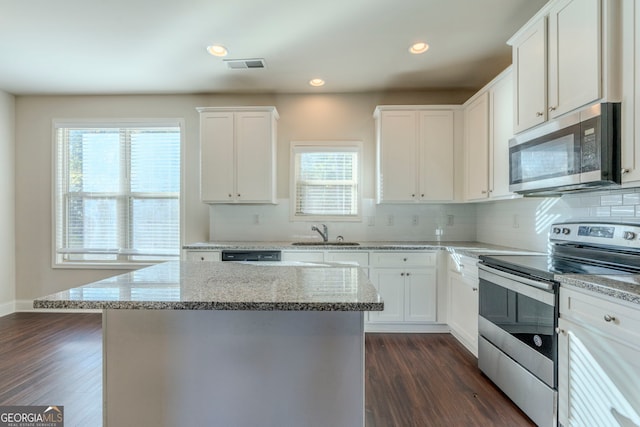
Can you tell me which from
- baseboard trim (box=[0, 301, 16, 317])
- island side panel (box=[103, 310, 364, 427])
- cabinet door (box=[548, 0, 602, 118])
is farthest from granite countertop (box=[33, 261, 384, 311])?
baseboard trim (box=[0, 301, 16, 317])

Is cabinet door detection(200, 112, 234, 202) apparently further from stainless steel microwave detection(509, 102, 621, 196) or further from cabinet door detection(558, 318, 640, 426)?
cabinet door detection(558, 318, 640, 426)

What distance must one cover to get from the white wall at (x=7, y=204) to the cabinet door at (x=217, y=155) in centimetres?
264

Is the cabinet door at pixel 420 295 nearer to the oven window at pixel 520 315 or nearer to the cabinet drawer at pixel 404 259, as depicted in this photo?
the cabinet drawer at pixel 404 259

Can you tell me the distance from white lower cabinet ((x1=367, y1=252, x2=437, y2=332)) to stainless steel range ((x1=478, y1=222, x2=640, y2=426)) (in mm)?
792

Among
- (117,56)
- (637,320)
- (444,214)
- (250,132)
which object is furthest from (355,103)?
(637,320)

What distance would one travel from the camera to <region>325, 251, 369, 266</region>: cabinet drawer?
3.10 metres

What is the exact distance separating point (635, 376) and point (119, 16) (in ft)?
12.4

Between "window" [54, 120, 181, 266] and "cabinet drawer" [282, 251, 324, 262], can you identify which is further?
"window" [54, 120, 181, 266]

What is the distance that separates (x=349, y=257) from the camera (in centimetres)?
311

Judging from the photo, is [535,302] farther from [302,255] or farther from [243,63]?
[243,63]

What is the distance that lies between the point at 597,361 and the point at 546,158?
4.08ft

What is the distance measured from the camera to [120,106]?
153 inches

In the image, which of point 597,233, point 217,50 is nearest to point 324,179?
point 217,50

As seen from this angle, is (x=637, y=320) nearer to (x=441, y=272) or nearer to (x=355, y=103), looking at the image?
(x=441, y=272)
